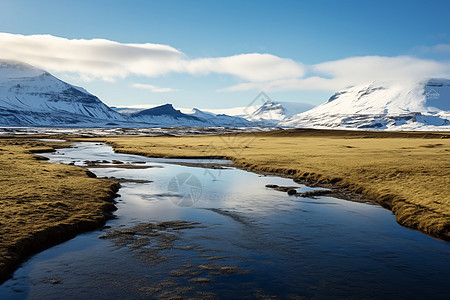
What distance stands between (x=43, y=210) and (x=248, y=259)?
15835 millimetres

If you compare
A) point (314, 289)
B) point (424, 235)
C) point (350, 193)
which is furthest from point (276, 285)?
point (350, 193)

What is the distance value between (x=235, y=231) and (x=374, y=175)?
83.1 feet

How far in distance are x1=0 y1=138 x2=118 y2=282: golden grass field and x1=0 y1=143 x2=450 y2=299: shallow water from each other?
1032 millimetres

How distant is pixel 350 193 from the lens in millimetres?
36469

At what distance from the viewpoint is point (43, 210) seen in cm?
2488

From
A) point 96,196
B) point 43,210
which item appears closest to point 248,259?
point 43,210

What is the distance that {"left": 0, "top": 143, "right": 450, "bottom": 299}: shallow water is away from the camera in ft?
49.1

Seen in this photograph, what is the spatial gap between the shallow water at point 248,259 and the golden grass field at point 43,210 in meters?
1.03

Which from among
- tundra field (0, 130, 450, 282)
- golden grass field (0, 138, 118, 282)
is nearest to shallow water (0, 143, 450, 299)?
golden grass field (0, 138, 118, 282)

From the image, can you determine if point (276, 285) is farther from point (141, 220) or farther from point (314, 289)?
point (141, 220)

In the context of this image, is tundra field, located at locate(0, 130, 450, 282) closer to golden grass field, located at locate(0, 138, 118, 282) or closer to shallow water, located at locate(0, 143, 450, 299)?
golden grass field, located at locate(0, 138, 118, 282)

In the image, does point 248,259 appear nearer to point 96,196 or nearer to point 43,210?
point 43,210

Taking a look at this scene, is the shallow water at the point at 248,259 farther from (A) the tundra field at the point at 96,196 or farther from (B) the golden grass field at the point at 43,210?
(A) the tundra field at the point at 96,196

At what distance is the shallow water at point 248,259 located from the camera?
Answer: 15.0 metres
